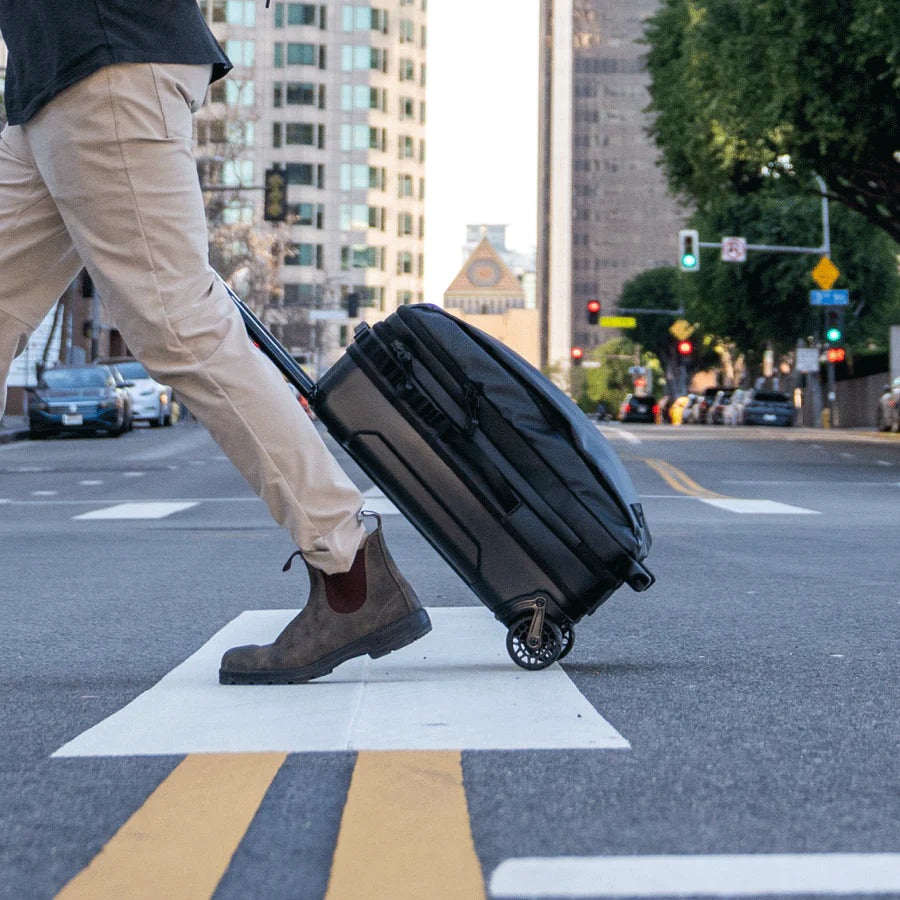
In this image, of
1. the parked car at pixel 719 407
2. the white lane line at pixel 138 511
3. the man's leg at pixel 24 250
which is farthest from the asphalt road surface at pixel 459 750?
the parked car at pixel 719 407

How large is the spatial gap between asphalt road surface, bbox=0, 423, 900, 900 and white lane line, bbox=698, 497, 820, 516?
451 centimetres

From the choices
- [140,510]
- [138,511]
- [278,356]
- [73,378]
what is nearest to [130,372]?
[73,378]

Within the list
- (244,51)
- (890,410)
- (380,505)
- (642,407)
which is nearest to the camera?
(380,505)

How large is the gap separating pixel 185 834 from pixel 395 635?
4.58 ft

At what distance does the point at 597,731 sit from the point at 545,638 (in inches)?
31.5

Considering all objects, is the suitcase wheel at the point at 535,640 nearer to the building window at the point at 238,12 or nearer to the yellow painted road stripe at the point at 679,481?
the yellow painted road stripe at the point at 679,481

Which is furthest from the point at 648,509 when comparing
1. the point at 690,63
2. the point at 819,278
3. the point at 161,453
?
the point at 819,278

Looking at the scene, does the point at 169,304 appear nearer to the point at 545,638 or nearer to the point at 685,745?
the point at 545,638

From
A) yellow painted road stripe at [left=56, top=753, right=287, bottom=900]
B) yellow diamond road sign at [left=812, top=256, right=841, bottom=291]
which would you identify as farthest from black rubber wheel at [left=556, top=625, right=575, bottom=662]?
yellow diamond road sign at [left=812, top=256, right=841, bottom=291]

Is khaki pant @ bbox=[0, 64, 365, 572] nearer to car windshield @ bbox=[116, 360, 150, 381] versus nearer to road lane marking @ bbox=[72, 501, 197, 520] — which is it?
road lane marking @ bbox=[72, 501, 197, 520]

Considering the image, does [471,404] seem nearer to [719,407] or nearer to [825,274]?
[825,274]

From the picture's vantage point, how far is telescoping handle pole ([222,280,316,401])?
4062mm

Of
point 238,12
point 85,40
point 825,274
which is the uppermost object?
point 238,12

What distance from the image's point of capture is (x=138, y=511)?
38.5 feet
